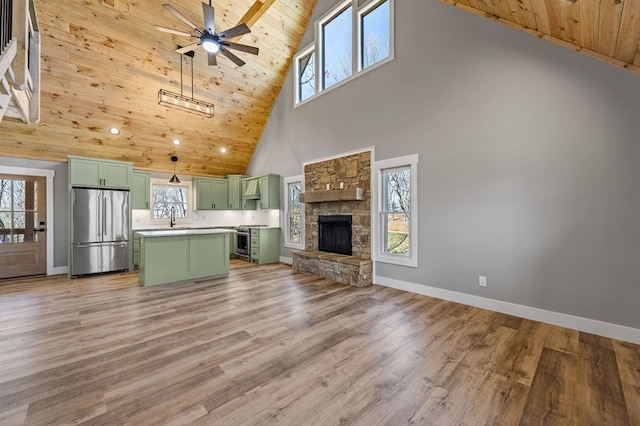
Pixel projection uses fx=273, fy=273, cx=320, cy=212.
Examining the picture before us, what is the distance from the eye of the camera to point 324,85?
6.13 m

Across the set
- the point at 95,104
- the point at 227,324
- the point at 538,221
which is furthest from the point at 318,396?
the point at 95,104

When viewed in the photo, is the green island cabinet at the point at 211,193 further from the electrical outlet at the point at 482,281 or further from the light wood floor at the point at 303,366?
the electrical outlet at the point at 482,281

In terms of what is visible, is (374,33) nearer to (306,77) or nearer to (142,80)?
(306,77)

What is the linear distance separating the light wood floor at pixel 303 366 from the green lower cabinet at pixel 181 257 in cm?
100

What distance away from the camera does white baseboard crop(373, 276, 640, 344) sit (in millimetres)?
2764

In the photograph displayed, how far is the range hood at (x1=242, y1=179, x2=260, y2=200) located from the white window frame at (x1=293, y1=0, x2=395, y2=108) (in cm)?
240

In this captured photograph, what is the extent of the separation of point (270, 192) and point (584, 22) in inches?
239

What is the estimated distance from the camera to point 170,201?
7613 mm

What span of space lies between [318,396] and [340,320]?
136 cm

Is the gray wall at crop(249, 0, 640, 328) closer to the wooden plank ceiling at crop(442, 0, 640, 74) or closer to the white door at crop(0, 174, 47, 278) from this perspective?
the wooden plank ceiling at crop(442, 0, 640, 74)

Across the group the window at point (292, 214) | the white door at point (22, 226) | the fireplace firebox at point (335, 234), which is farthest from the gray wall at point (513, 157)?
the white door at point (22, 226)

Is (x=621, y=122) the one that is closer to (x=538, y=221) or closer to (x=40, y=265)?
(x=538, y=221)

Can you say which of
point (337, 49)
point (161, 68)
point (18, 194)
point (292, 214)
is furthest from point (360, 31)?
point (18, 194)

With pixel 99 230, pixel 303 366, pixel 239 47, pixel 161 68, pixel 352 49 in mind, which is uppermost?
pixel 352 49
